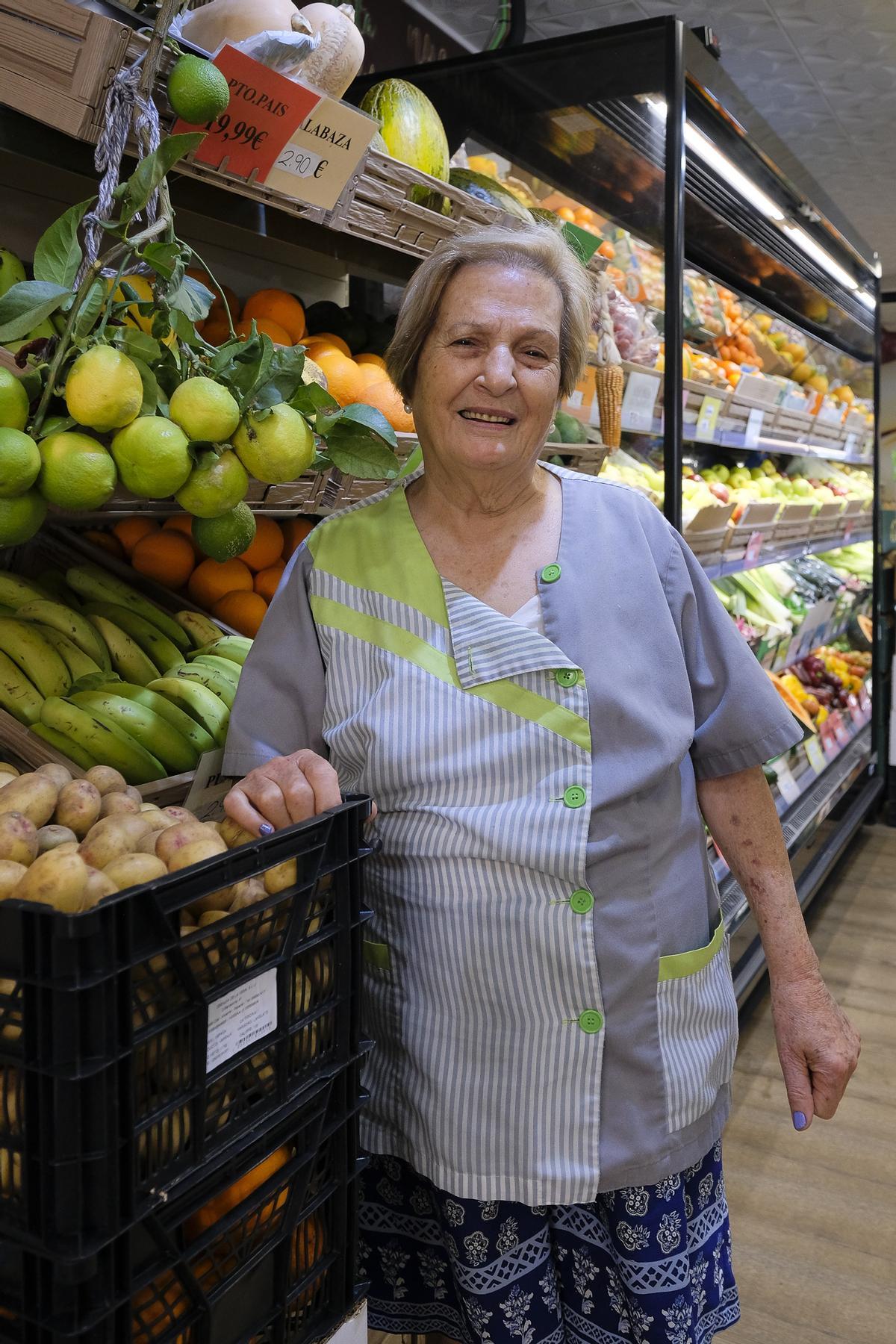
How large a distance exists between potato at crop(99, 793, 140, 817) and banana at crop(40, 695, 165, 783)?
20 centimetres

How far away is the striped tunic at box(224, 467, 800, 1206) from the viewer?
1.28 m

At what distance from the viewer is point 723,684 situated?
147 cm

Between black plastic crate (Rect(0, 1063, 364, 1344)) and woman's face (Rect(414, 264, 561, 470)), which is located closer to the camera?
black plastic crate (Rect(0, 1063, 364, 1344))

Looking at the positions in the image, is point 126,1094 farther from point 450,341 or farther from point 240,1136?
point 450,341

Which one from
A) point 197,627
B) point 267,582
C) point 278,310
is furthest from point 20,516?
point 278,310

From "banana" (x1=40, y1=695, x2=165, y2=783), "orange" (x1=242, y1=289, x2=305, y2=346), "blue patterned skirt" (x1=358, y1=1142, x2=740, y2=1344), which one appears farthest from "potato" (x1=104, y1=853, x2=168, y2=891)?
"orange" (x1=242, y1=289, x2=305, y2=346)

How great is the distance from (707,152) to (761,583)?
5.75ft

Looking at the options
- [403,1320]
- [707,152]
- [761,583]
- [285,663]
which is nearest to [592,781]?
[285,663]

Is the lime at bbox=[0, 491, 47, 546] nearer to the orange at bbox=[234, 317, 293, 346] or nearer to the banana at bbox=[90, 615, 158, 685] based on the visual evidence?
the banana at bbox=[90, 615, 158, 685]

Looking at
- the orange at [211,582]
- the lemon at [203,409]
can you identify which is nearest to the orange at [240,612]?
the orange at [211,582]

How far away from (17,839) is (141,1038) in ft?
0.75

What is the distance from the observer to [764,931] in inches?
61.3

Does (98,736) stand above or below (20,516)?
below

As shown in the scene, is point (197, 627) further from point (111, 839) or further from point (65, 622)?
point (111, 839)
